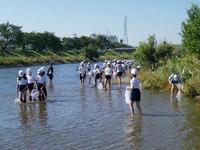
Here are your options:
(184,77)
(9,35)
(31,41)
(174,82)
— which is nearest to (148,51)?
(184,77)

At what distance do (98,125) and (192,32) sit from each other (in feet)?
50.9

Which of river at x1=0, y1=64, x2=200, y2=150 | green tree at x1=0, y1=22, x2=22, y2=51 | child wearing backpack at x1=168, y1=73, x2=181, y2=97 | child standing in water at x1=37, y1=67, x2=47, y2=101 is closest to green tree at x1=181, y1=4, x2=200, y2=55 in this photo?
child wearing backpack at x1=168, y1=73, x2=181, y2=97

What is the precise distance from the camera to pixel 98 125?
1631 cm

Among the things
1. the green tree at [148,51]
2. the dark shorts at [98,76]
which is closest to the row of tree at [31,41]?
the green tree at [148,51]

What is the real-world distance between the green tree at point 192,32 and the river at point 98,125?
7.03 m

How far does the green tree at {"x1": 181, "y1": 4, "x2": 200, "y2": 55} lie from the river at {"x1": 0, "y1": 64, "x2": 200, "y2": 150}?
7030mm

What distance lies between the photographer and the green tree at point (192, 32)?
29578 millimetres

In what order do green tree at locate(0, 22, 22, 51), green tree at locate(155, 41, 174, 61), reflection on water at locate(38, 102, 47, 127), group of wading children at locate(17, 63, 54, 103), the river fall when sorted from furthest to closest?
green tree at locate(0, 22, 22, 51) → green tree at locate(155, 41, 174, 61) → group of wading children at locate(17, 63, 54, 103) → reflection on water at locate(38, 102, 47, 127) → the river

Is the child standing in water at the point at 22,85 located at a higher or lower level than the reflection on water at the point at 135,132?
higher

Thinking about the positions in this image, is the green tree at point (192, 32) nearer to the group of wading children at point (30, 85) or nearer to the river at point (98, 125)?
the river at point (98, 125)

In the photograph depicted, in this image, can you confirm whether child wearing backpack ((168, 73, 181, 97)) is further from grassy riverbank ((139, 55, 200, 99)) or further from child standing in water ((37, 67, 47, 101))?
child standing in water ((37, 67, 47, 101))

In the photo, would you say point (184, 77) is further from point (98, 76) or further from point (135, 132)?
point (135, 132)

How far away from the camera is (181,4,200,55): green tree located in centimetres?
2958

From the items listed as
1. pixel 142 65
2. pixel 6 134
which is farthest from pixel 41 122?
pixel 142 65
